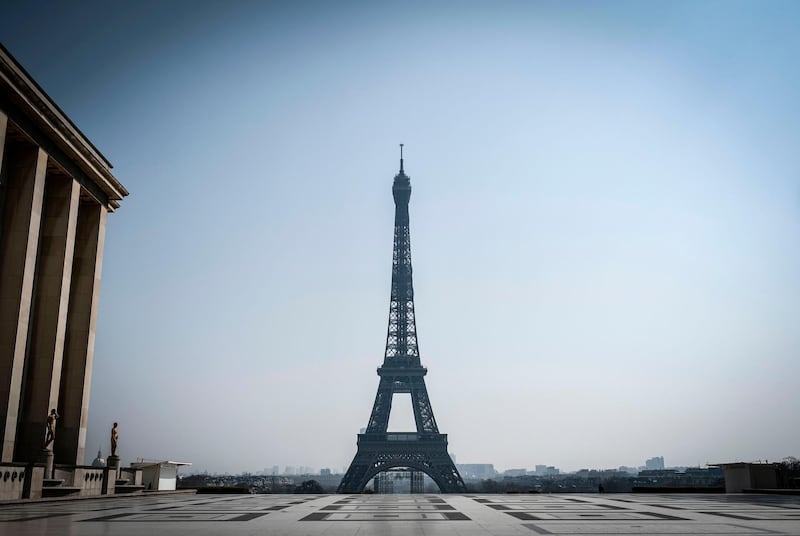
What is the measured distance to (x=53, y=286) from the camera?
126 ft

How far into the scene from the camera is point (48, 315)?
37.8 metres

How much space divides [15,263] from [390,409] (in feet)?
263

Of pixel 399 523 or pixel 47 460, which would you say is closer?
pixel 399 523

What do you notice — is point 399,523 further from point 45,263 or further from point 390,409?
point 390,409

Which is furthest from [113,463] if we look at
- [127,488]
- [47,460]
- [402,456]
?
[402,456]

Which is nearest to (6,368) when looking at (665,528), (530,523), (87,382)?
(87,382)

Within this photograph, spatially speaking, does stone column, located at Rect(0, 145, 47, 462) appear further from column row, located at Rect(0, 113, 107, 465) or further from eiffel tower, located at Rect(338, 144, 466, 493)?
eiffel tower, located at Rect(338, 144, 466, 493)

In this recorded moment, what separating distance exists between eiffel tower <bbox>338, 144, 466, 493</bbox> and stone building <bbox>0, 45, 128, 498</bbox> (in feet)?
187

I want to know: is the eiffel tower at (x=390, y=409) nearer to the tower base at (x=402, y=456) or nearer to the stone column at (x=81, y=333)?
the tower base at (x=402, y=456)

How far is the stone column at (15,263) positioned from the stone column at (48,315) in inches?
114

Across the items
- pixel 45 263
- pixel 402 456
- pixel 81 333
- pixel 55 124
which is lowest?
pixel 402 456

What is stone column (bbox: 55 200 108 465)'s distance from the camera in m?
40.3

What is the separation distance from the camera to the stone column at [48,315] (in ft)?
120

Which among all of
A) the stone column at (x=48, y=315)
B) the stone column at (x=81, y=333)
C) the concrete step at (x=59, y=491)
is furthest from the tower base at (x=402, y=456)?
the concrete step at (x=59, y=491)
